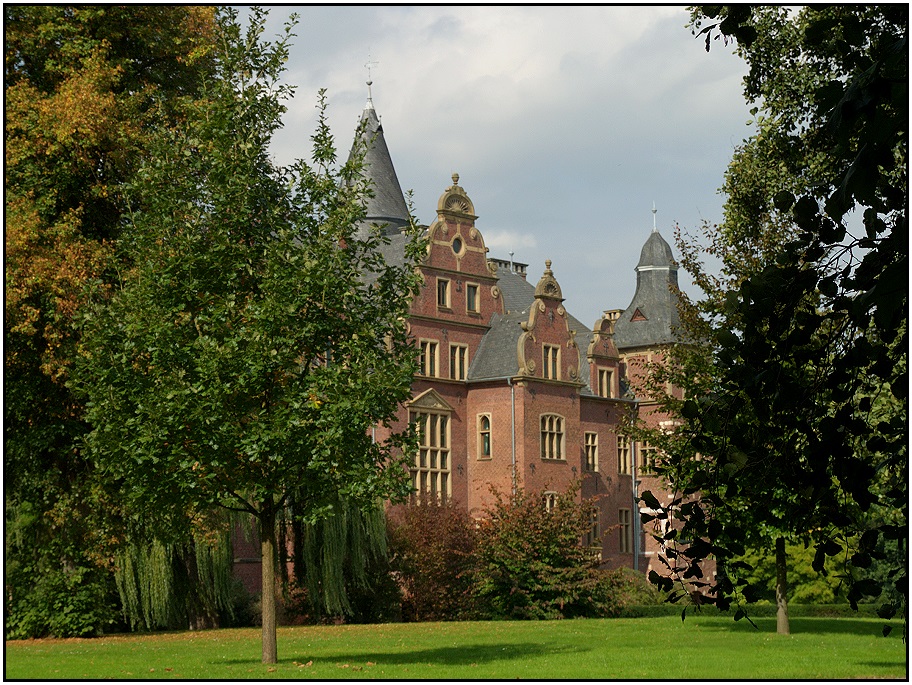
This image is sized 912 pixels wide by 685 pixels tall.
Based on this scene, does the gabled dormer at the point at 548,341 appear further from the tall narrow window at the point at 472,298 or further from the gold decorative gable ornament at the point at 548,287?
the tall narrow window at the point at 472,298

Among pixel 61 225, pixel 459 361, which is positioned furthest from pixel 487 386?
pixel 61 225

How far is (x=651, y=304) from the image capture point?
173 ft

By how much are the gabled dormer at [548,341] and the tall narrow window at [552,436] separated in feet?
4.80

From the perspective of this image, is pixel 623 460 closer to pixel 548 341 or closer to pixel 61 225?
pixel 548 341

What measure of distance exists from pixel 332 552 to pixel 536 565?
5642 mm

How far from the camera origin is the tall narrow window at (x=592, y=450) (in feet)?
146

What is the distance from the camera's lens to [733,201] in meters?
18.6

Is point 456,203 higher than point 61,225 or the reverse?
higher

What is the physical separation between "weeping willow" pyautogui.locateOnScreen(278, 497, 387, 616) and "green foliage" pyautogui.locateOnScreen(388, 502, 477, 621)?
1.93 m

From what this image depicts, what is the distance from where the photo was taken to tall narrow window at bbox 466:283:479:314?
40969mm

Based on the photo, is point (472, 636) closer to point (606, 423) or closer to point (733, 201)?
point (733, 201)

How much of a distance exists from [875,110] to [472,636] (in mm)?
20378

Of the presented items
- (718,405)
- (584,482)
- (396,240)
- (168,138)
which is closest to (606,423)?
(584,482)

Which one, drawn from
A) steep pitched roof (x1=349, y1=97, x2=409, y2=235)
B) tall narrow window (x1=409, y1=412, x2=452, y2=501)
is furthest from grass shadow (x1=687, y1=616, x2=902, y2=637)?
steep pitched roof (x1=349, y1=97, x2=409, y2=235)
